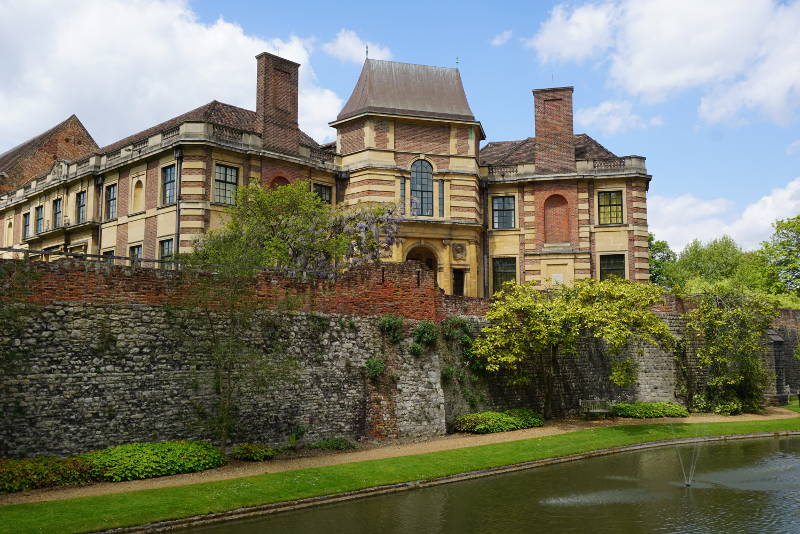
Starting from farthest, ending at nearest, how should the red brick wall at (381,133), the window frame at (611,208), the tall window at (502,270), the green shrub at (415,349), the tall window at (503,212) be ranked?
the tall window at (503,212)
the tall window at (502,270)
the window frame at (611,208)
the red brick wall at (381,133)
the green shrub at (415,349)

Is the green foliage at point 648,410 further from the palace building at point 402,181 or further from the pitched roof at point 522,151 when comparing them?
the pitched roof at point 522,151

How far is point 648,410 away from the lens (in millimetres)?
28938

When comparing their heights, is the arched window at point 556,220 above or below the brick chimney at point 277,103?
below

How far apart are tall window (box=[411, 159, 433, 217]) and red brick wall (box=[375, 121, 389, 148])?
2.06 metres

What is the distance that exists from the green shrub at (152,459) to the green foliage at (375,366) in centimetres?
557

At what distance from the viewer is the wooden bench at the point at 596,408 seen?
2802 cm

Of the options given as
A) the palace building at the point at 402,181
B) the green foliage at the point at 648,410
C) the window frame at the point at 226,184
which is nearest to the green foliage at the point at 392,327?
the green foliage at the point at 648,410

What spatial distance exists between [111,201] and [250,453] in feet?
76.4

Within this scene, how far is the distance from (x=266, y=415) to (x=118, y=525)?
22.2ft

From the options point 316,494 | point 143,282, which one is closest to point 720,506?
point 316,494

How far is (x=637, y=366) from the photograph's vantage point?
99.0ft

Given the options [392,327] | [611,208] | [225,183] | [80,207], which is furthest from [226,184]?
[611,208]

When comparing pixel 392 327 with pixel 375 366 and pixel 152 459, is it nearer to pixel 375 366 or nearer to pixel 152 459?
pixel 375 366

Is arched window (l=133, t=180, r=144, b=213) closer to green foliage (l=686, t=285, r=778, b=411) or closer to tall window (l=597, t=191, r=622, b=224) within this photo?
tall window (l=597, t=191, r=622, b=224)
